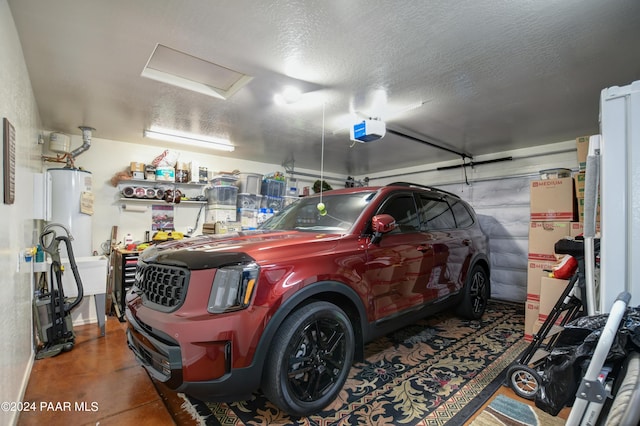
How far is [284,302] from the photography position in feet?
5.57

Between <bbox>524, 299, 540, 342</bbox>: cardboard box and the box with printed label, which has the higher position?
the box with printed label

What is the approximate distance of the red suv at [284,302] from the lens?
153 centimetres

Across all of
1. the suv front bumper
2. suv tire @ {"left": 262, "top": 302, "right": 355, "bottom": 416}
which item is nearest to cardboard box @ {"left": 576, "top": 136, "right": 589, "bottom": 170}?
suv tire @ {"left": 262, "top": 302, "right": 355, "bottom": 416}

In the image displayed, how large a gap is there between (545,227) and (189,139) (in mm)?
5180

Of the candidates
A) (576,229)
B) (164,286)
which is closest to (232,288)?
(164,286)

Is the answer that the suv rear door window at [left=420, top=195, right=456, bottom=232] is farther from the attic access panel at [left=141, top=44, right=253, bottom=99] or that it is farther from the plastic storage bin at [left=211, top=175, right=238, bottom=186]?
the plastic storage bin at [left=211, top=175, right=238, bottom=186]

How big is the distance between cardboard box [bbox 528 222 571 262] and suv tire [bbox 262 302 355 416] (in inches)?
112

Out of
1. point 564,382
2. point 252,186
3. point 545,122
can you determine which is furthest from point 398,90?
point 252,186

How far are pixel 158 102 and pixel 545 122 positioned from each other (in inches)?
190

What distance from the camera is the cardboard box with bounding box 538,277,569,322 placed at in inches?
110

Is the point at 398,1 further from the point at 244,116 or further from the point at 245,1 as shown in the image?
the point at 244,116

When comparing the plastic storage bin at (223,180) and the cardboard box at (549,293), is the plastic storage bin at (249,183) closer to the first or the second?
the plastic storage bin at (223,180)

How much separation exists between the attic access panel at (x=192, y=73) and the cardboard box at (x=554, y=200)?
148 inches

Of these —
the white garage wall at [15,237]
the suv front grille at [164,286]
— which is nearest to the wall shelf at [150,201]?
the white garage wall at [15,237]
